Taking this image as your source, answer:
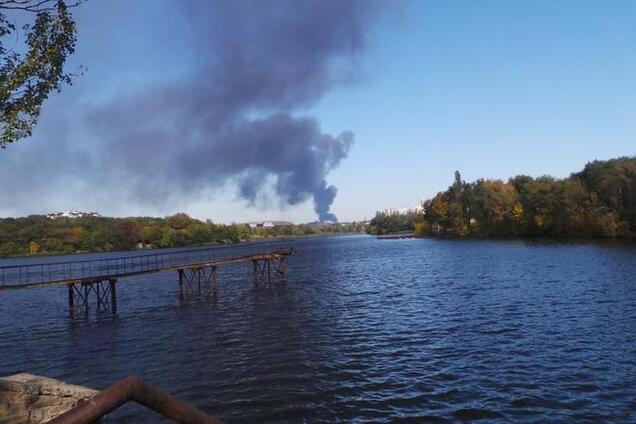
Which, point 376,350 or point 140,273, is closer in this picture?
point 376,350

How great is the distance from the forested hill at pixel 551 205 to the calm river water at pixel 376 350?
70.7 m

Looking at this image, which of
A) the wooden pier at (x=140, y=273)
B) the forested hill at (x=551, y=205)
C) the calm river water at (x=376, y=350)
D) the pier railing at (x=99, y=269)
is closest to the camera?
the calm river water at (x=376, y=350)

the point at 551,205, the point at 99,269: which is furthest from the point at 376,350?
the point at 551,205

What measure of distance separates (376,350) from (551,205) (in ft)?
412

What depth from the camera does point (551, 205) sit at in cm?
13200

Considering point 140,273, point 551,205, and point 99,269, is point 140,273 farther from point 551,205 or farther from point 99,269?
point 551,205

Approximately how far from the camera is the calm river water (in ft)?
57.2

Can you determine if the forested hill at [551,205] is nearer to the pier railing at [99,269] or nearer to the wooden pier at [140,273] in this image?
the pier railing at [99,269]

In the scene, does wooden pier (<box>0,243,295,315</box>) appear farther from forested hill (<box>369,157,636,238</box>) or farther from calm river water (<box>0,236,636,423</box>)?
forested hill (<box>369,157,636,238</box>)

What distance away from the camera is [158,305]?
49312 millimetres

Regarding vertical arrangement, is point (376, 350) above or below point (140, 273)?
below

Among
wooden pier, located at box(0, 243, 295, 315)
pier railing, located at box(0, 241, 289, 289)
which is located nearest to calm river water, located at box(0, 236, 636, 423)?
wooden pier, located at box(0, 243, 295, 315)

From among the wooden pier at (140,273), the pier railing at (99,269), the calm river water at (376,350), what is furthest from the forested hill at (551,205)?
the wooden pier at (140,273)

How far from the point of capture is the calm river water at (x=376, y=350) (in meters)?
17.4
